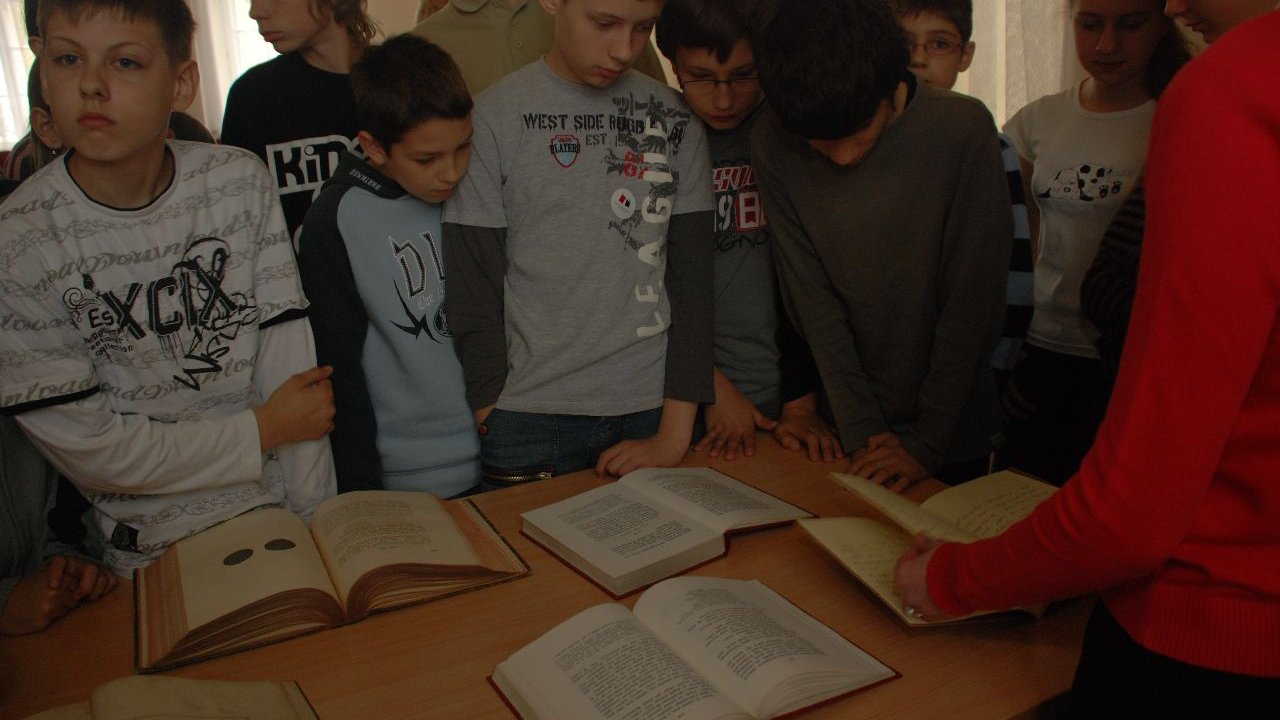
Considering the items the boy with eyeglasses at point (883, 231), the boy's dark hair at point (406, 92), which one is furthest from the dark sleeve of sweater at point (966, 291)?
the boy's dark hair at point (406, 92)

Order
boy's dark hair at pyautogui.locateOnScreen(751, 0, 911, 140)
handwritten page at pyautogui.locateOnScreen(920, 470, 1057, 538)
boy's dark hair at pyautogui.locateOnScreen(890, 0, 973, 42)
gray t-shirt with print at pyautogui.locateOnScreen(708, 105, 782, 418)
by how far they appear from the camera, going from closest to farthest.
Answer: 1. handwritten page at pyautogui.locateOnScreen(920, 470, 1057, 538)
2. boy's dark hair at pyautogui.locateOnScreen(751, 0, 911, 140)
3. gray t-shirt with print at pyautogui.locateOnScreen(708, 105, 782, 418)
4. boy's dark hair at pyautogui.locateOnScreen(890, 0, 973, 42)

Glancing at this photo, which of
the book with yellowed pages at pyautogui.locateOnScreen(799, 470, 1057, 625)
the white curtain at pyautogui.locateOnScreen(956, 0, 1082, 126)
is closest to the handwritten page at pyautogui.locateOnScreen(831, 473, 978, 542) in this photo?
the book with yellowed pages at pyautogui.locateOnScreen(799, 470, 1057, 625)

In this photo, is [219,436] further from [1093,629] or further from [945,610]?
[1093,629]

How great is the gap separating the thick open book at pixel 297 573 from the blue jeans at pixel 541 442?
329 millimetres

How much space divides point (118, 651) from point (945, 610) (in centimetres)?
88

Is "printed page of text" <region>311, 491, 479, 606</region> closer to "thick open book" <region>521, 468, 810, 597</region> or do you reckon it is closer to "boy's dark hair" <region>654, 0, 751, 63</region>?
"thick open book" <region>521, 468, 810, 597</region>

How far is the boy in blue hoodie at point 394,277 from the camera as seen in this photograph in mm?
1373

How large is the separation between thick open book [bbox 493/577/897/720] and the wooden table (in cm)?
3

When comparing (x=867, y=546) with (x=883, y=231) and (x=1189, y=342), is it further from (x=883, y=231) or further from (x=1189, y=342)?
(x=883, y=231)

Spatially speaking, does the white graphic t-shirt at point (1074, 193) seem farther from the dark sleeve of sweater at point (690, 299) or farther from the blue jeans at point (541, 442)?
the blue jeans at point (541, 442)

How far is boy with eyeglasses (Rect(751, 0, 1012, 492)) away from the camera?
1237 mm

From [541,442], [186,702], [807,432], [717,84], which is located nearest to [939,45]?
[717,84]

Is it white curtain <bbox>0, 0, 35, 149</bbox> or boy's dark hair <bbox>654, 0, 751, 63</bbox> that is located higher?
white curtain <bbox>0, 0, 35, 149</bbox>

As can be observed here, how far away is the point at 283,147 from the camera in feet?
5.33
